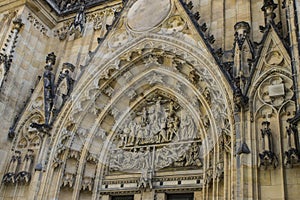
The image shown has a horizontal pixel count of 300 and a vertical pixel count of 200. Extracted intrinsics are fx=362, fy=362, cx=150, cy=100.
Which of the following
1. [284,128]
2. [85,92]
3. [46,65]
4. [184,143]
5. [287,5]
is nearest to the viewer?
[284,128]

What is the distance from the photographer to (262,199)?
579 centimetres

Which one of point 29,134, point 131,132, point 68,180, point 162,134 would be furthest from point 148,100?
point 29,134

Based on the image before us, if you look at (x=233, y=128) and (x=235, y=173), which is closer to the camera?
(x=235, y=173)

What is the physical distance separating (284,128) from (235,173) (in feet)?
3.80

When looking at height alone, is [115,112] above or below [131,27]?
below

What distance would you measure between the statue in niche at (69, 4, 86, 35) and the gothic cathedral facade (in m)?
0.05

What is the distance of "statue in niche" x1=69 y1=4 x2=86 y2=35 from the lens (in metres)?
10.8

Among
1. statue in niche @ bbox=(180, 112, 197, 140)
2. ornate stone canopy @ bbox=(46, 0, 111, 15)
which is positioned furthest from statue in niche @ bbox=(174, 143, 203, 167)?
ornate stone canopy @ bbox=(46, 0, 111, 15)

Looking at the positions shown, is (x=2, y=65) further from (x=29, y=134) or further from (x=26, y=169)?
(x=26, y=169)

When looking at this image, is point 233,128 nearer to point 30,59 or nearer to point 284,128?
point 284,128

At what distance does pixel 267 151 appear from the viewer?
599 centimetres

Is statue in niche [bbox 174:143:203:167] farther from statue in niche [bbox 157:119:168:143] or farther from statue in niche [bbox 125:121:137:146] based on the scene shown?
statue in niche [bbox 125:121:137:146]

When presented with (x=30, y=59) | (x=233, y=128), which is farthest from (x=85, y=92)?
(x=233, y=128)

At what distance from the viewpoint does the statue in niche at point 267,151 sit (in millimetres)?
5930
